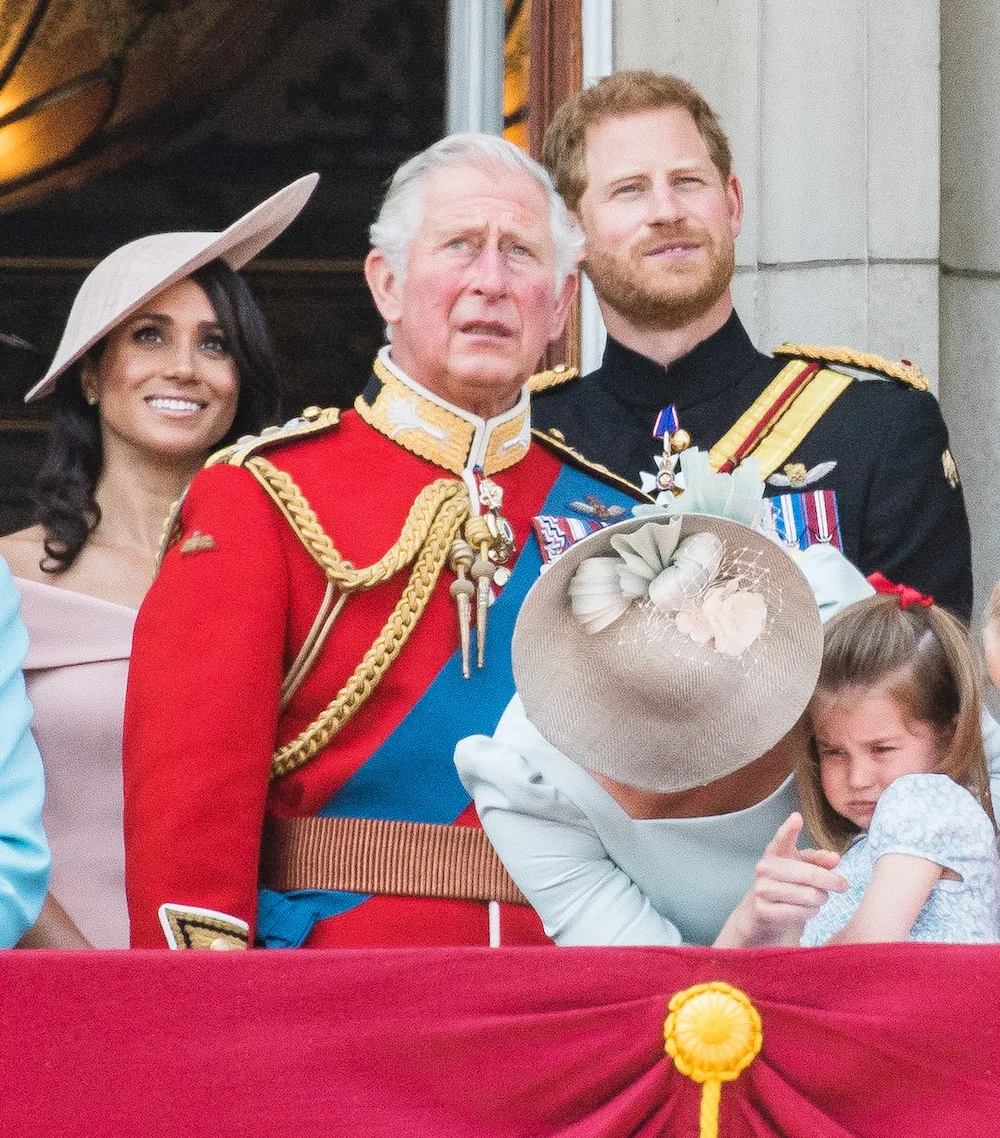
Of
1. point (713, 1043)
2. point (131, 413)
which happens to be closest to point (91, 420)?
point (131, 413)

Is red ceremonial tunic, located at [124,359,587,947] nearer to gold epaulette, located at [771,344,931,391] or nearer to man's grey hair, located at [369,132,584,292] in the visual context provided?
man's grey hair, located at [369,132,584,292]

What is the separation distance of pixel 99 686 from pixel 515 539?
60cm

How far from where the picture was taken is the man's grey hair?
257cm

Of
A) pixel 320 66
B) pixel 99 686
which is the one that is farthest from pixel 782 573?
pixel 320 66

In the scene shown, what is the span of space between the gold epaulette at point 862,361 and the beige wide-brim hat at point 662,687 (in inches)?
44.3

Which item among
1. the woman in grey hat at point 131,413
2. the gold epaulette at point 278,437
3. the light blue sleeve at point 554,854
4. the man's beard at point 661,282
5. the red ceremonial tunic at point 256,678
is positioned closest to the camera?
the light blue sleeve at point 554,854

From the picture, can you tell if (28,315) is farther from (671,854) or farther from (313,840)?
(671,854)

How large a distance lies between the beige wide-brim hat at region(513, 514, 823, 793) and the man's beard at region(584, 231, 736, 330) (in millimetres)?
1103

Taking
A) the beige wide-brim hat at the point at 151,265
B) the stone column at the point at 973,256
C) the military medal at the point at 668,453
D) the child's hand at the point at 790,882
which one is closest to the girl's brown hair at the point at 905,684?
the child's hand at the point at 790,882

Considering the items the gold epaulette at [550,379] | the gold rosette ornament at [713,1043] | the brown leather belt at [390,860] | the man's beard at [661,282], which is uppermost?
the man's beard at [661,282]

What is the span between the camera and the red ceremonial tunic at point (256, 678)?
2.29 meters

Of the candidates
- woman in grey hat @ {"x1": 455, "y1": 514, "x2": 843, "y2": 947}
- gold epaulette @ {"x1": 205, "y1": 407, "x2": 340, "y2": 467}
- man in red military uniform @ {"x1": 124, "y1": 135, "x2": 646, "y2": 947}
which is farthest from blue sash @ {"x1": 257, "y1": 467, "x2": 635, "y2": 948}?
gold epaulette @ {"x1": 205, "y1": 407, "x2": 340, "y2": 467}

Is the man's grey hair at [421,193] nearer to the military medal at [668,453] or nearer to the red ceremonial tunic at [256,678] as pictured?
the red ceremonial tunic at [256,678]

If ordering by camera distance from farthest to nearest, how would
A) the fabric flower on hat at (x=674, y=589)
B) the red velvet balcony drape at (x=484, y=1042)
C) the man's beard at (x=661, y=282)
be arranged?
1. the man's beard at (x=661, y=282)
2. the fabric flower on hat at (x=674, y=589)
3. the red velvet balcony drape at (x=484, y=1042)
